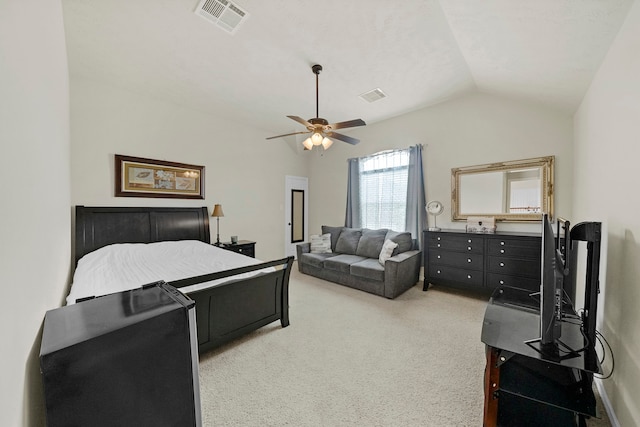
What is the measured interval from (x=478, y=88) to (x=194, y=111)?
445 cm

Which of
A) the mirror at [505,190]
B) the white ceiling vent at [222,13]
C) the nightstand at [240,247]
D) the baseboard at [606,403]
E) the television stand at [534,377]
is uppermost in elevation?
the white ceiling vent at [222,13]

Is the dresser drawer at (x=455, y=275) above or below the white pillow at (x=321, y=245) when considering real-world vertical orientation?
below

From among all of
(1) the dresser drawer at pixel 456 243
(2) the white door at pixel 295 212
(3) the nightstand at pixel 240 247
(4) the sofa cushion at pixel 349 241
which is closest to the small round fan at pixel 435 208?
(1) the dresser drawer at pixel 456 243

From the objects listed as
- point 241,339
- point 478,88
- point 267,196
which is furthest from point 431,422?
point 267,196

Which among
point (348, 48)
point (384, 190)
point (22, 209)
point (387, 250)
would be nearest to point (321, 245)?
point (387, 250)

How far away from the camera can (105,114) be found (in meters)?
3.46

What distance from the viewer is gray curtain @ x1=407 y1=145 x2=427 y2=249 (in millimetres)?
4316

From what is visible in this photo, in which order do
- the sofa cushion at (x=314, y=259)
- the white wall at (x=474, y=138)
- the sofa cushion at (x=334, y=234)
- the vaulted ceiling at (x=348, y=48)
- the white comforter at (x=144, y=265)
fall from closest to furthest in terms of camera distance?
1. the vaulted ceiling at (x=348, y=48)
2. the white comforter at (x=144, y=265)
3. the white wall at (x=474, y=138)
4. the sofa cushion at (x=314, y=259)
5. the sofa cushion at (x=334, y=234)

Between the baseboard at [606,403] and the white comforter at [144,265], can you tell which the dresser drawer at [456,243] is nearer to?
the baseboard at [606,403]

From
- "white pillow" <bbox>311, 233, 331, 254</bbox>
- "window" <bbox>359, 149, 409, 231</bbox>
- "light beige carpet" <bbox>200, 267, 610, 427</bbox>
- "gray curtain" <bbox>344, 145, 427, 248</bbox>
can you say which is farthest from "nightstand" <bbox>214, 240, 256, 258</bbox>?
"gray curtain" <bbox>344, 145, 427, 248</bbox>

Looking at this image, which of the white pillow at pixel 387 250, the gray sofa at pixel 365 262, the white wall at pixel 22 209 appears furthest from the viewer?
the white pillow at pixel 387 250

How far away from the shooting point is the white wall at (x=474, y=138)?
10.6 ft

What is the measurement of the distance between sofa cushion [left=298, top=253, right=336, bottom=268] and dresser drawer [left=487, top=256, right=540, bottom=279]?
2.41 meters

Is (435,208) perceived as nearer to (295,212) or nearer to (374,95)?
(374,95)
